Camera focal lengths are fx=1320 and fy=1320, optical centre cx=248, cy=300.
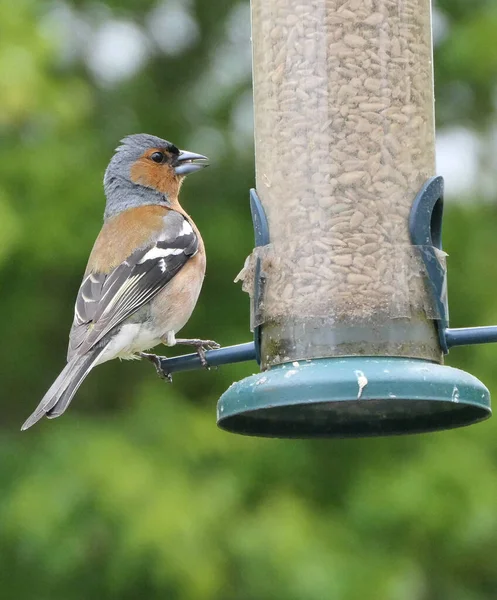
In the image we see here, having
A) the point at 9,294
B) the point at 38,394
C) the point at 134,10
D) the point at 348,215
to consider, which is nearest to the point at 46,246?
the point at 9,294

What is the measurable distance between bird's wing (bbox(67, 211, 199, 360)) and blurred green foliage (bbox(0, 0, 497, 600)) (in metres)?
2.40

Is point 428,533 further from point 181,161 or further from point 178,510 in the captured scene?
point 181,161

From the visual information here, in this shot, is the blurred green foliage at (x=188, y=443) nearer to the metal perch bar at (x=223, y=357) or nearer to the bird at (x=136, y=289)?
the bird at (x=136, y=289)

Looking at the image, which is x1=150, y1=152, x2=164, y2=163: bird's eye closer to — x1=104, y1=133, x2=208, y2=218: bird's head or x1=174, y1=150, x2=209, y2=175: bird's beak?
x1=104, y1=133, x2=208, y2=218: bird's head

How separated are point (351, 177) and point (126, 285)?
1.82 metres

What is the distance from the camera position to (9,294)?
37.2 feet

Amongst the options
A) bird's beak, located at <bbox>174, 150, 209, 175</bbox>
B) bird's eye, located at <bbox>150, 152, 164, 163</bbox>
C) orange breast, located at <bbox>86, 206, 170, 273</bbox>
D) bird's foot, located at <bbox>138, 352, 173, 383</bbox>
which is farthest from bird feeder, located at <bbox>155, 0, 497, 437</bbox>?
bird's eye, located at <bbox>150, 152, 164, 163</bbox>

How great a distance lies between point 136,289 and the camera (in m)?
7.32

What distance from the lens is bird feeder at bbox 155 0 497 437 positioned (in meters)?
5.90

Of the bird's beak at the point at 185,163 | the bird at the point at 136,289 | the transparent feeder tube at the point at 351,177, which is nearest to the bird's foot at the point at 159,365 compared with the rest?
the bird at the point at 136,289

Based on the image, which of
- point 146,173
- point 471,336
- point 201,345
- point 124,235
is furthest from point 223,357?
point 146,173

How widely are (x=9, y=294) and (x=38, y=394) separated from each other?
1.18 metres

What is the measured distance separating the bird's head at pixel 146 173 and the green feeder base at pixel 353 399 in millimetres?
2691

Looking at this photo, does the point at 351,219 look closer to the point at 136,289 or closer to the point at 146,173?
the point at 136,289
